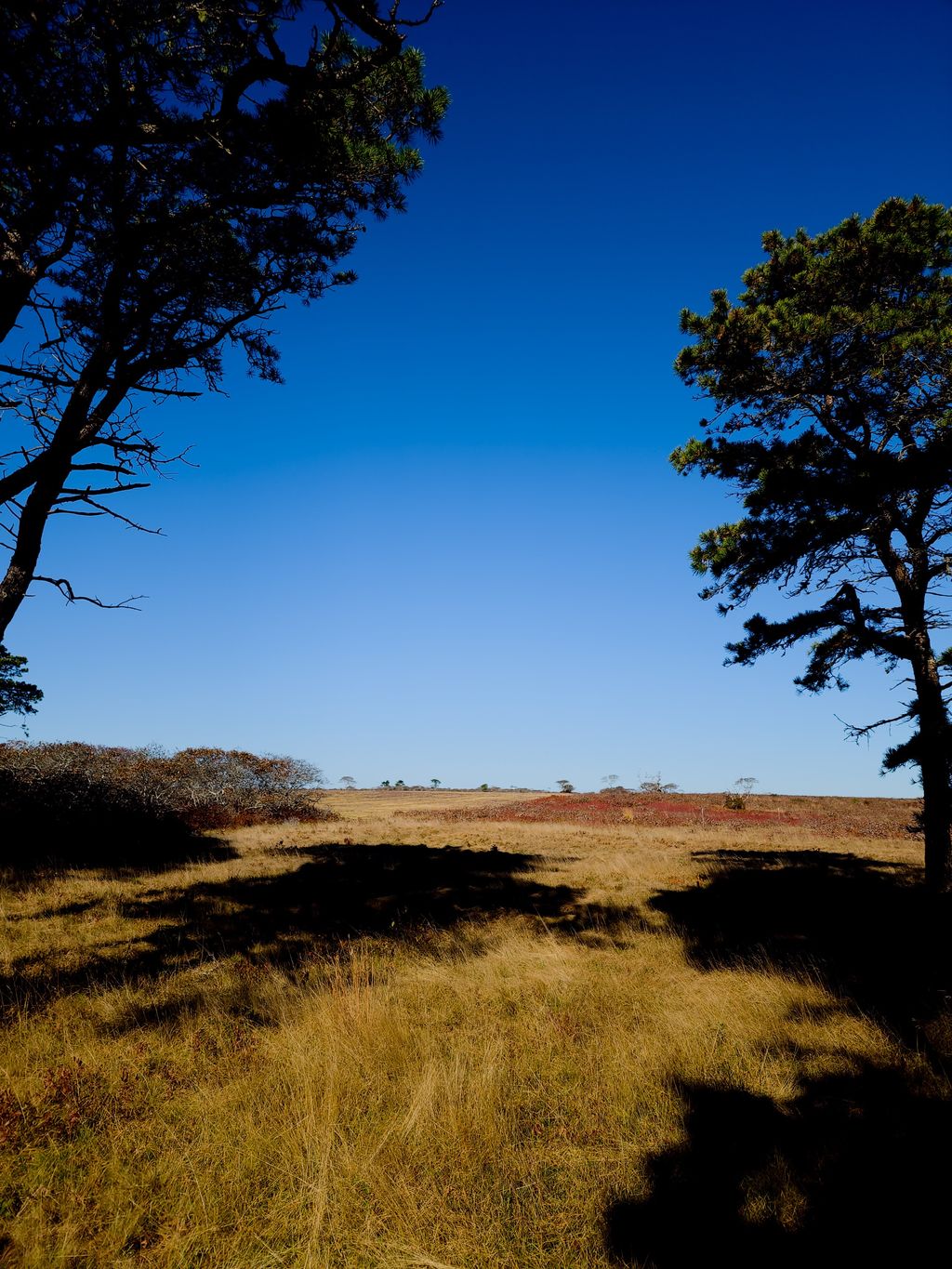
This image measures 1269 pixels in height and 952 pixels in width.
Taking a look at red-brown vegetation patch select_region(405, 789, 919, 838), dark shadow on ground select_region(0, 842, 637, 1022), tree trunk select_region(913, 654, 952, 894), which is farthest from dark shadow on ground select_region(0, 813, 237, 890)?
red-brown vegetation patch select_region(405, 789, 919, 838)

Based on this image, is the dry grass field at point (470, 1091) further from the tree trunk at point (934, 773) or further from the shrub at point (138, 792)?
the shrub at point (138, 792)

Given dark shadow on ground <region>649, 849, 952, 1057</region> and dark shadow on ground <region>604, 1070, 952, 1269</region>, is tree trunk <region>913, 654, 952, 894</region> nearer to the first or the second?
dark shadow on ground <region>649, 849, 952, 1057</region>

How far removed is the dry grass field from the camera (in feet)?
8.07

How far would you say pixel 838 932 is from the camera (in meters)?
6.95

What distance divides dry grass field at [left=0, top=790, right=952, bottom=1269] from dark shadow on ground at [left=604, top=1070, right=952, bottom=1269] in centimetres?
1

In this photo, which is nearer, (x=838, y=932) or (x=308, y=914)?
(x=838, y=932)

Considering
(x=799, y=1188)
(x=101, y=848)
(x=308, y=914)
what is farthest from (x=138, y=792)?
(x=799, y=1188)

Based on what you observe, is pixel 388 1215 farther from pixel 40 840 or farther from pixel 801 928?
pixel 40 840

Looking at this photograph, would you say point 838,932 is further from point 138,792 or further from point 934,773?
point 138,792

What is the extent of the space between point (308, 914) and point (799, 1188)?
674cm

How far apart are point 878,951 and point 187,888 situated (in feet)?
32.2

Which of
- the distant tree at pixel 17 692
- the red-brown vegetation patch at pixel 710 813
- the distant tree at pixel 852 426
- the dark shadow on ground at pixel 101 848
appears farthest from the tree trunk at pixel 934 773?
the distant tree at pixel 17 692

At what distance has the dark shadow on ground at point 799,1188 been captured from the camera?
2342mm

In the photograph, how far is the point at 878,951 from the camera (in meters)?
6.04
